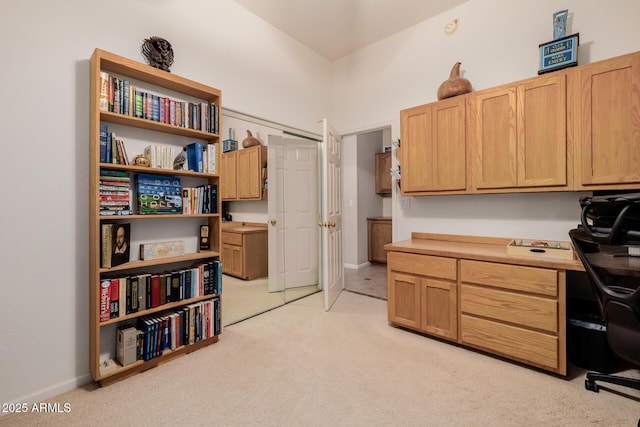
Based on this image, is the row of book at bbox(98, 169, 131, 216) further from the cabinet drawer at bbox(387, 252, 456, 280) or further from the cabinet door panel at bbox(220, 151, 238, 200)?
the cabinet drawer at bbox(387, 252, 456, 280)

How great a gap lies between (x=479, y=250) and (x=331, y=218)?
153 cm

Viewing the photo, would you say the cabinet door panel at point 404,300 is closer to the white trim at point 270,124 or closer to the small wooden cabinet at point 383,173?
the white trim at point 270,124

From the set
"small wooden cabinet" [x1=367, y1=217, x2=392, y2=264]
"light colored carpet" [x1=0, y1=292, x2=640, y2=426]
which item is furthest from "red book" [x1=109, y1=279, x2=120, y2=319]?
"small wooden cabinet" [x1=367, y1=217, x2=392, y2=264]

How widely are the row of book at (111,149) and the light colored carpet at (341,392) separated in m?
1.47

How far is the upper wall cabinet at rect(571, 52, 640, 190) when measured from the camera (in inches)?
72.0

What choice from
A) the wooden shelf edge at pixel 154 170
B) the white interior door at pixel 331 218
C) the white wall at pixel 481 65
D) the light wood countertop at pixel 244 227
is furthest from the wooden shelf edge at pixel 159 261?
the white wall at pixel 481 65

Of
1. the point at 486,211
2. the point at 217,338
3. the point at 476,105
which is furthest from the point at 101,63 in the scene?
the point at 486,211

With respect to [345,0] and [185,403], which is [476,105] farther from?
[185,403]

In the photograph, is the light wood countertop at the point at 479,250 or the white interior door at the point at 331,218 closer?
the light wood countertop at the point at 479,250

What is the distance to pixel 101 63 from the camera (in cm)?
185

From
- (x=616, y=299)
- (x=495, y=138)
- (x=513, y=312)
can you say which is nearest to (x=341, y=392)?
(x=513, y=312)

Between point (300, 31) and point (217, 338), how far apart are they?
3.41 m

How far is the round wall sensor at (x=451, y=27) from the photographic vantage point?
2885 millimetres

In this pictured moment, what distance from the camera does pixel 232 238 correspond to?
3.85 meters
